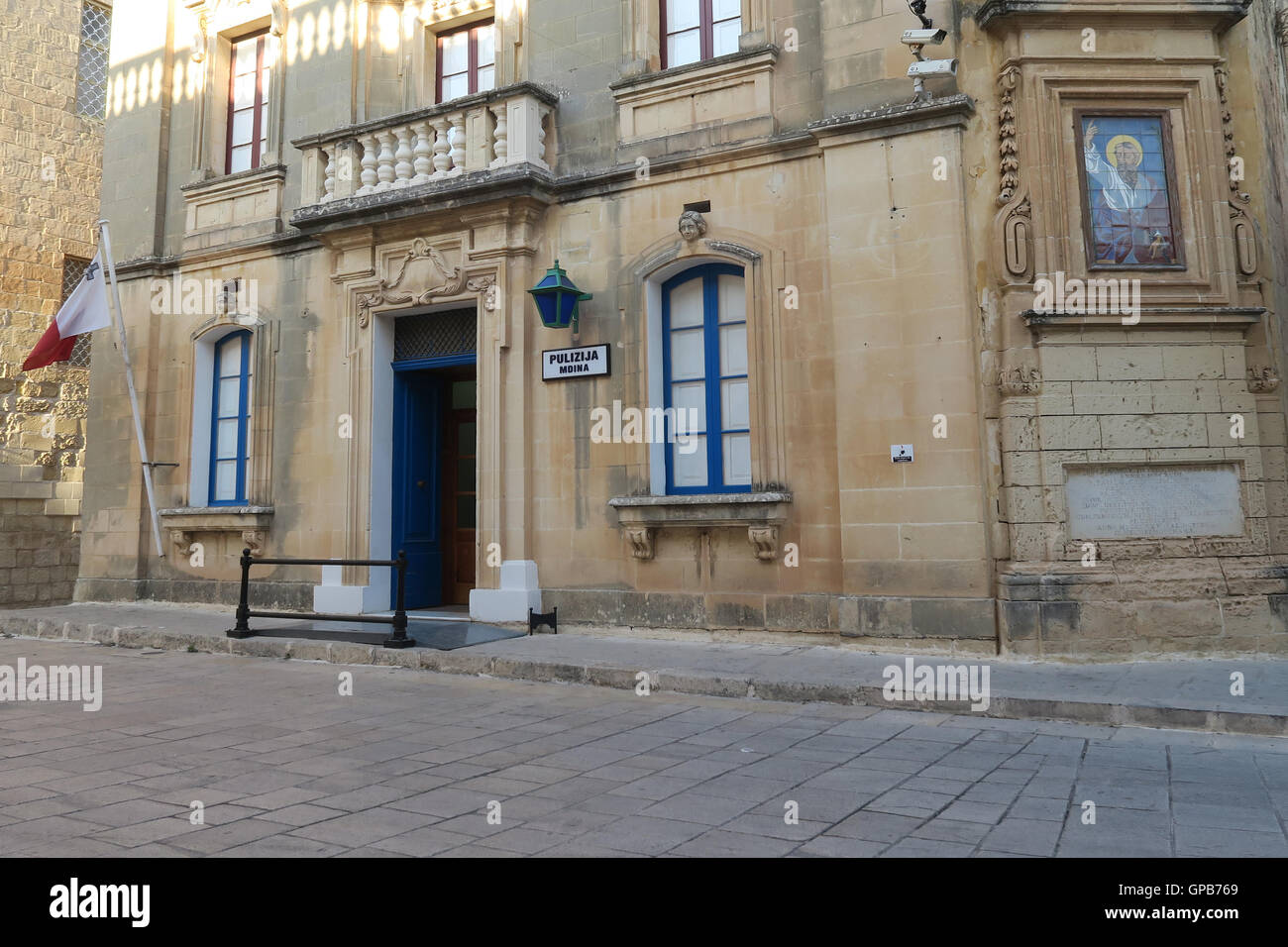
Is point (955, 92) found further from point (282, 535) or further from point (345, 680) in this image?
point (282, 535)

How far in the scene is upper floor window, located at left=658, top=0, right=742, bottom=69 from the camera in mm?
10219

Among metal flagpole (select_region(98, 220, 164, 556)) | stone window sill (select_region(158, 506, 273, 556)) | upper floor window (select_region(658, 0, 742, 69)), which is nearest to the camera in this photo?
upper floor window (select_region(658, 0, 742, 69))

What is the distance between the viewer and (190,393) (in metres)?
13.3

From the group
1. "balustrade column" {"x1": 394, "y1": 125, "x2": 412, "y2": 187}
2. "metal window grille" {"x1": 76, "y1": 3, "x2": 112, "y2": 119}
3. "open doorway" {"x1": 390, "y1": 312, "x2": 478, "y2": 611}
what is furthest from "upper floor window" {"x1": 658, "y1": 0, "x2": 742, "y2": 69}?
"metal window grille" {"x1": 76, "y1": 3, "x2": 112, "y2": 119}

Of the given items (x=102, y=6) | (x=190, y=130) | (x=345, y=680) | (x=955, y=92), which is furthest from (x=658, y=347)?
(x=102, y=6)

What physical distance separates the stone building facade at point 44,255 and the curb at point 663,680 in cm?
707

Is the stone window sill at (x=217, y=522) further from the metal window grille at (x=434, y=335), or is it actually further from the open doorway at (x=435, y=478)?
the metal window grille at (x=434, y=335)

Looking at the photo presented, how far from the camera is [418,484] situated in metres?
12.0

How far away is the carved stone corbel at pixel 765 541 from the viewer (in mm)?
9078

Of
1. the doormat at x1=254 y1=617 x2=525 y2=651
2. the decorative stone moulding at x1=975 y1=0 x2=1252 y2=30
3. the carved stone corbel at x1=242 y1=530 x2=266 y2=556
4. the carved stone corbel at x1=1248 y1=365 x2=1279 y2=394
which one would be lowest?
the doormat at x1=254 y1=617 x2=525 y2=651

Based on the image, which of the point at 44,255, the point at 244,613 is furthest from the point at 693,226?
the point at 44,255

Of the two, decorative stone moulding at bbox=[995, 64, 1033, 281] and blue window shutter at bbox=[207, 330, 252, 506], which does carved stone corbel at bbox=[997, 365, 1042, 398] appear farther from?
blue window shutter at bbox=[207, 330, 252, 506]

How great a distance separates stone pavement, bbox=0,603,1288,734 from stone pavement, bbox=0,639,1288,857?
A: 0.16m

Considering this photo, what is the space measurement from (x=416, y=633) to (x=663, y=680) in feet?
10.8
